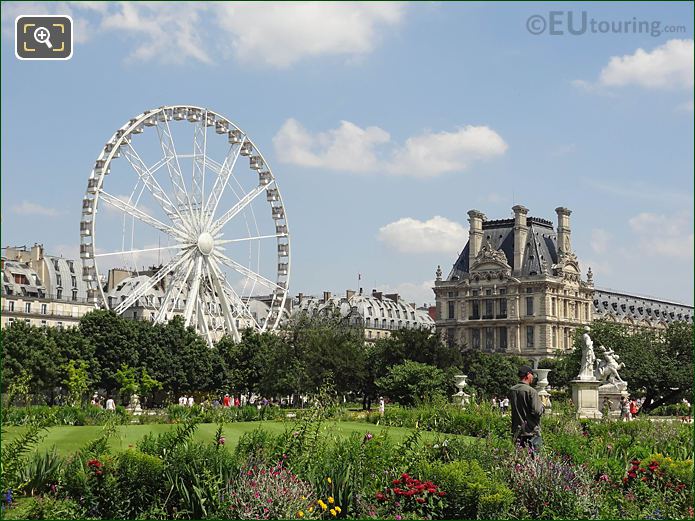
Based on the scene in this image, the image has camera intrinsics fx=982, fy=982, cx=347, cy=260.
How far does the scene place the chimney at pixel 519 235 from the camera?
108062mm

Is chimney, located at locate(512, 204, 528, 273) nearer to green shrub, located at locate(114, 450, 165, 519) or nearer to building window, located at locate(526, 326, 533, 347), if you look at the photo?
building window, located at locate(526, 326, 533, 347)

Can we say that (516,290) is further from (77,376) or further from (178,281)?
(77,376)

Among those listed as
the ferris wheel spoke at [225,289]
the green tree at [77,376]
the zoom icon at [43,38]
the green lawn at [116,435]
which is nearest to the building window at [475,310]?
the ferris wheel spoke at [225,289]

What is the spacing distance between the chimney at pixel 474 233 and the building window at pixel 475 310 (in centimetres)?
435

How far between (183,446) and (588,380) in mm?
28257

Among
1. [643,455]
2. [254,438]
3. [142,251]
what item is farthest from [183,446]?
[142,251]

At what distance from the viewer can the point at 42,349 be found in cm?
5144

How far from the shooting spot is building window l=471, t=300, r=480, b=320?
110 m

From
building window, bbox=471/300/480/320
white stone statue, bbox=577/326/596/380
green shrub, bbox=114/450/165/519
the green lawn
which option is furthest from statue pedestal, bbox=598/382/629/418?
building window, bbox=471/300/480/320

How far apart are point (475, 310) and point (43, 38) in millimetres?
100548

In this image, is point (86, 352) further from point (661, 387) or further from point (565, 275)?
point (565, 275)

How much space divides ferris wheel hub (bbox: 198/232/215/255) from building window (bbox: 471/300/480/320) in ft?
188

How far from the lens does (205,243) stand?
57.2 meters

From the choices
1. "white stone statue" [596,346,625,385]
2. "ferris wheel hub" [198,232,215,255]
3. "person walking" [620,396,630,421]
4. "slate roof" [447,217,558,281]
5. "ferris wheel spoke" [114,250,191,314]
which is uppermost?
"slate roof" [447,217,558,281]
